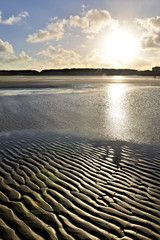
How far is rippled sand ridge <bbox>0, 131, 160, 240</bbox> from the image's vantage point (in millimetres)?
3861

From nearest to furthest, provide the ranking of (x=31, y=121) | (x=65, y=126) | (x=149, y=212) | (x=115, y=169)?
(x=149, y=212), (x=115, y=169), (x=65, y=126), (x=31, y=121)

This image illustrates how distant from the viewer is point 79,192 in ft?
16.4

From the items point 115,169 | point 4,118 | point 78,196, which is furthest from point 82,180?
point 4,118

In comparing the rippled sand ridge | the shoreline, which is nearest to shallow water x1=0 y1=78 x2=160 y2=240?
the rippled sand ridge

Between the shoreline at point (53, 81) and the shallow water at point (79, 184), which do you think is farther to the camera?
the shoreline at point (53, 81)

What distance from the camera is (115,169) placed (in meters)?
6.21

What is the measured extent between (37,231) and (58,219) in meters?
0.47

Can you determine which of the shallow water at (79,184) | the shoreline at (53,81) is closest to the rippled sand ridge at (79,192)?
the shallow water at (79,184)

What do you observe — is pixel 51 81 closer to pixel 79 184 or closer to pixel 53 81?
pixel 53 81

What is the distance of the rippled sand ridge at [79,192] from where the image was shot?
386 cm

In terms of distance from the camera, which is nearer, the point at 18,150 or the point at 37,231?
the point at 37,231

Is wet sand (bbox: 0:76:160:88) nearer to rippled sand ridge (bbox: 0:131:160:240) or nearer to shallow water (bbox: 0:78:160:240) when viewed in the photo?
shallow water (bbox: 0:78:160:240)

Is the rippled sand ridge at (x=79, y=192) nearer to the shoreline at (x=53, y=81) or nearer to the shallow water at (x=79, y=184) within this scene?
the shallow water at (x=79, y=184)

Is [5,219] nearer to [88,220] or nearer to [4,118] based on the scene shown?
[88,220]
